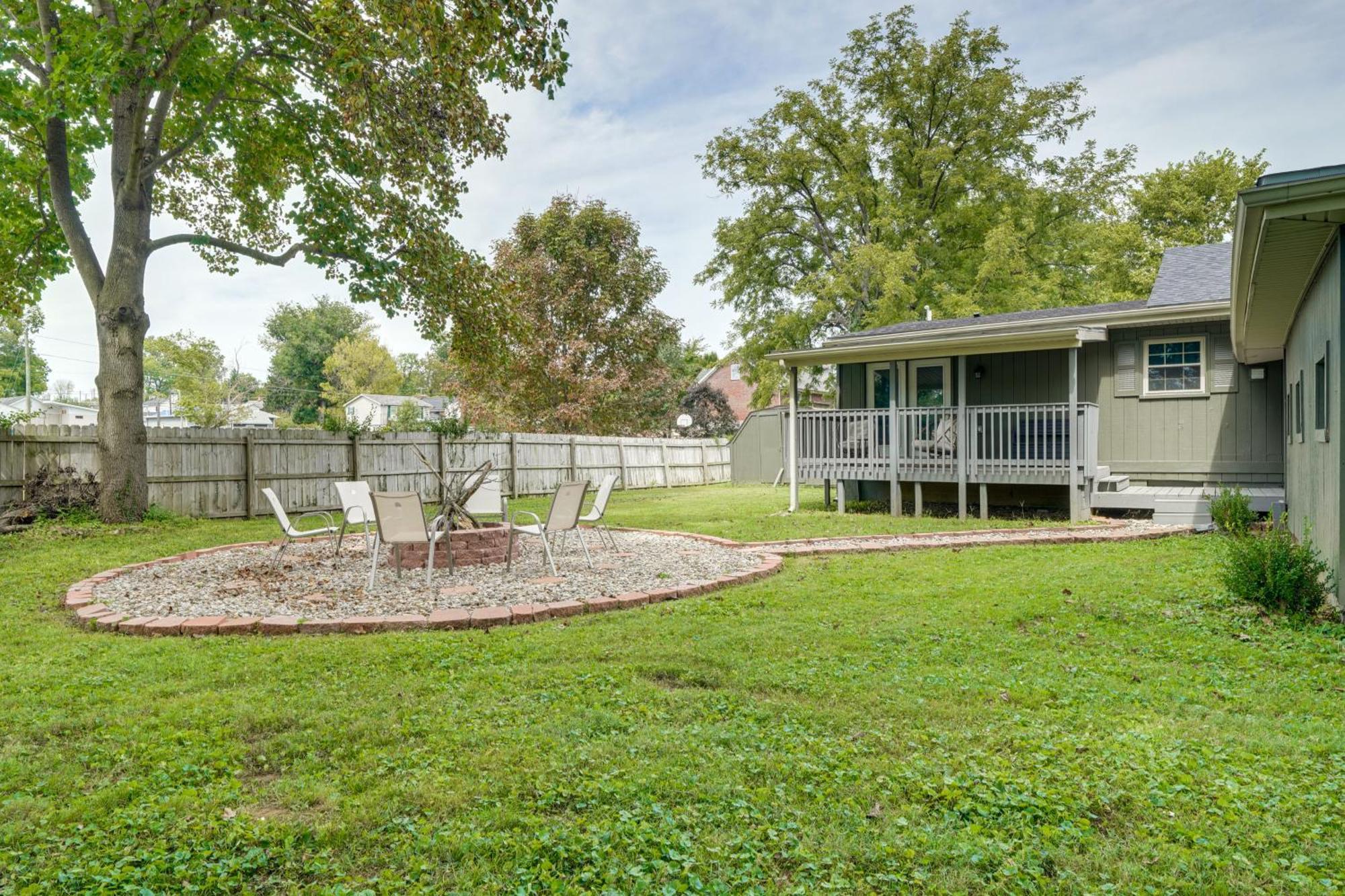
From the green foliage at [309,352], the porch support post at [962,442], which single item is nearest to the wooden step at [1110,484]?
the porch support post at [962,442]

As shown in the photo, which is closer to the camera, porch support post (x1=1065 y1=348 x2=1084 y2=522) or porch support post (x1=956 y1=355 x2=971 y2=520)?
porch support post (x1=1065 y1=348 x2=1084 y2=522)

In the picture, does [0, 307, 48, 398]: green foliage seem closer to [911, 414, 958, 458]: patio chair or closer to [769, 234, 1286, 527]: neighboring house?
[769, 234, 1286, 527]: neighboring house

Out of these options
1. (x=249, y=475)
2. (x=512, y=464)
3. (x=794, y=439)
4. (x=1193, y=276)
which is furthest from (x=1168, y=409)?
(x=249, y=475)

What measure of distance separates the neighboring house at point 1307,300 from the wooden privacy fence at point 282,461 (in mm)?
8236

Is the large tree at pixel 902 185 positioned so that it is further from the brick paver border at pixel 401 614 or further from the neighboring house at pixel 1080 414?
the brick paver border at pixel 401 614

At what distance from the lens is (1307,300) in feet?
19.7

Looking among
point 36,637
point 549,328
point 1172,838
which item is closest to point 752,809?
point 1172,838

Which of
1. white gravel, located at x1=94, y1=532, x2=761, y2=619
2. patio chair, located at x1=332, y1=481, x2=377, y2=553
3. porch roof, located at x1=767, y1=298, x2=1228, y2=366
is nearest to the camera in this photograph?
white gravel, located at x1=94, y1=532, x2=761, y2=619

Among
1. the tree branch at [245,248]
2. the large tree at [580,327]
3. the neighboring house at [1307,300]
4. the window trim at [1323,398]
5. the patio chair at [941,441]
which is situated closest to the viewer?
the neighboring house at [1307,300]

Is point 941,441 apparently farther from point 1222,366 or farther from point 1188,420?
point 1222,366

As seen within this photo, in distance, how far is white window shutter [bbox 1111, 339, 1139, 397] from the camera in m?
11.0

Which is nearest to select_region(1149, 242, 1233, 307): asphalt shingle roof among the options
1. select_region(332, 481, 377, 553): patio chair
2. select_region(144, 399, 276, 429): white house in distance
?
select_region(332, 481, 377, 553): patio chair

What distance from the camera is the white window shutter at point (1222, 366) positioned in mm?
10305

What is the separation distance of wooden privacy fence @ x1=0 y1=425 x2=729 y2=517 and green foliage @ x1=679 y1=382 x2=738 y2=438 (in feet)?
56.0
